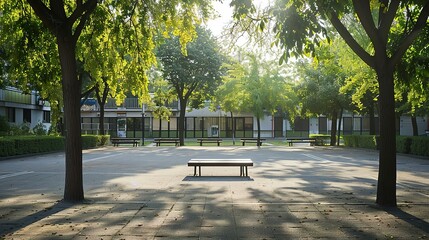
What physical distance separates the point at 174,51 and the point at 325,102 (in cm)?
1289

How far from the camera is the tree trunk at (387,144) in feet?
26.3

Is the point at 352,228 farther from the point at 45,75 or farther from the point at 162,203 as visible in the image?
the point at 45,75

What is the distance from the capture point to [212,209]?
25.3 feet

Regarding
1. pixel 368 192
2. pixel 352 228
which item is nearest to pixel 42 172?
pixel 368 192

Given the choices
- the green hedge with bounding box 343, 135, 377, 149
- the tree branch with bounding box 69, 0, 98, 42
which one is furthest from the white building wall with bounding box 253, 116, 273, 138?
the tree branch with bounding box 69, 0, 98, 42

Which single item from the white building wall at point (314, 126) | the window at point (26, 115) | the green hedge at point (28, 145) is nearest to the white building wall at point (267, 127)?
the white building wall at point (314, 126)

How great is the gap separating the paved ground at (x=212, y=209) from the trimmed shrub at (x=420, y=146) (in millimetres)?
9594

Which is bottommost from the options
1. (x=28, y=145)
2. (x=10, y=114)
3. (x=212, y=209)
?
(x=212, y=209)

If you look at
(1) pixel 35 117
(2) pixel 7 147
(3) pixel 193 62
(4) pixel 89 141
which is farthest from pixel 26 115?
(2) pixel 7 147

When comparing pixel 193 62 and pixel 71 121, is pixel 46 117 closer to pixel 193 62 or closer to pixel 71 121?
pixel 193 62

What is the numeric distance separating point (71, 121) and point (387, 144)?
6.06m

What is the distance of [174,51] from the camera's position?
36.1 meters

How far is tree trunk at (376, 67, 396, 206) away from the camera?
26.3ft

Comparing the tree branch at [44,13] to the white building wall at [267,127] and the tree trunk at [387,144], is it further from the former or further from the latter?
the white building wall at [267,127]
